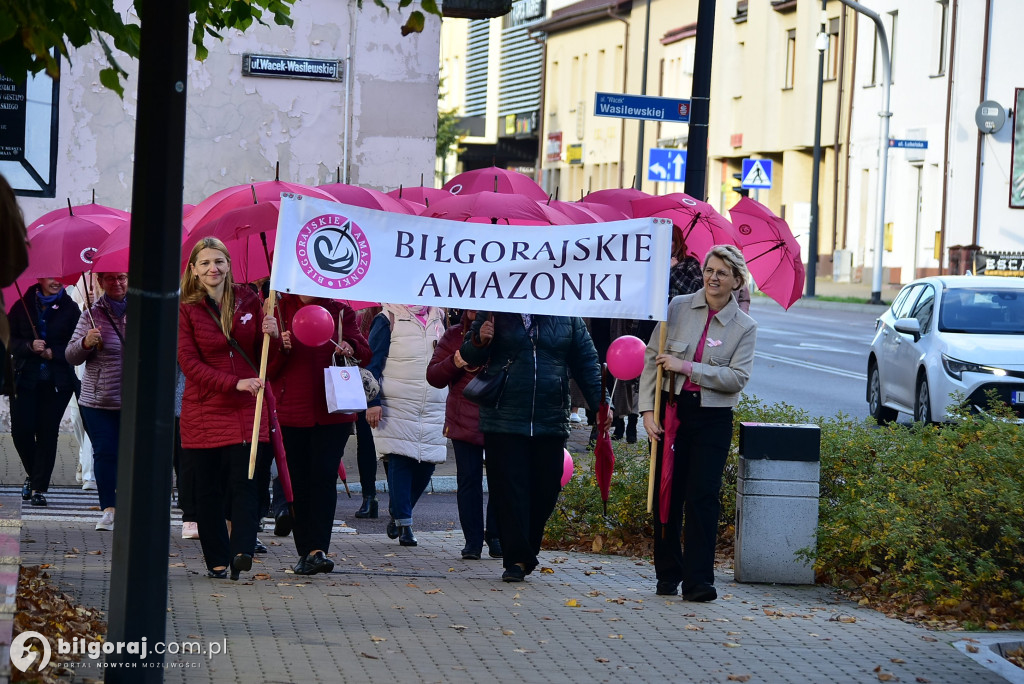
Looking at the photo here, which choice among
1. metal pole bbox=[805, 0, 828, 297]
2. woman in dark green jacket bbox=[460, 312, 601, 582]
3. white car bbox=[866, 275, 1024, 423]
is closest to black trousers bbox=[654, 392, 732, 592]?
woman in dark green jacket bbox=[460, 312, 601, 582]

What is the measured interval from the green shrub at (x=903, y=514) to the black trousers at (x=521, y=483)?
1484mm

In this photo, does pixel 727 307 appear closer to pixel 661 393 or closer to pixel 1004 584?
pixel 661 393

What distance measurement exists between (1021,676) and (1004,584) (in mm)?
1552

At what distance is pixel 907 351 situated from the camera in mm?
16984

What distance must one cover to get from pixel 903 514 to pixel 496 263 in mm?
2583

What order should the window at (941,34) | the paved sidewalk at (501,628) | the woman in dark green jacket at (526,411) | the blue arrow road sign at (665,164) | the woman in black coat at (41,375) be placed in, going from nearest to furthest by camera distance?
the paved sidewalk at (501,628)
the woman in dark green jacket at (526,411)
the woman in black coat at (41,375)
the blue arrow road sign at (665,164)
the window at (941,34)

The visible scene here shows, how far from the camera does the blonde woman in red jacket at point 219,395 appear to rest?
850 centimetres

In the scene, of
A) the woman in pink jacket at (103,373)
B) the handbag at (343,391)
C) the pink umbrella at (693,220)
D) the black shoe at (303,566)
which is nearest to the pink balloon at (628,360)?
the handbag at (343,391)

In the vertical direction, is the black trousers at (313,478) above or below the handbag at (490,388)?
below

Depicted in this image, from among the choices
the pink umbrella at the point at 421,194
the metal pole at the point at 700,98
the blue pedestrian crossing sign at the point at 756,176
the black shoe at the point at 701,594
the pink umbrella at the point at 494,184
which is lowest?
the black shoe at the point at 701,594

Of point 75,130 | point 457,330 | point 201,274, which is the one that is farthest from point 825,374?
point 201,274

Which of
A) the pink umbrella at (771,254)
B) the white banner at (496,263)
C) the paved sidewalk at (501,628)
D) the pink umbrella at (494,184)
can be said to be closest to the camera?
the paved sidewalk at (501,628)

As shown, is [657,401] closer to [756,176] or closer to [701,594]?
[701,594]

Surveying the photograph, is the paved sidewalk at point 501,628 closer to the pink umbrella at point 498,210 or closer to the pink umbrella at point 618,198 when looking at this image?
the pink umbrella at point 498,210
